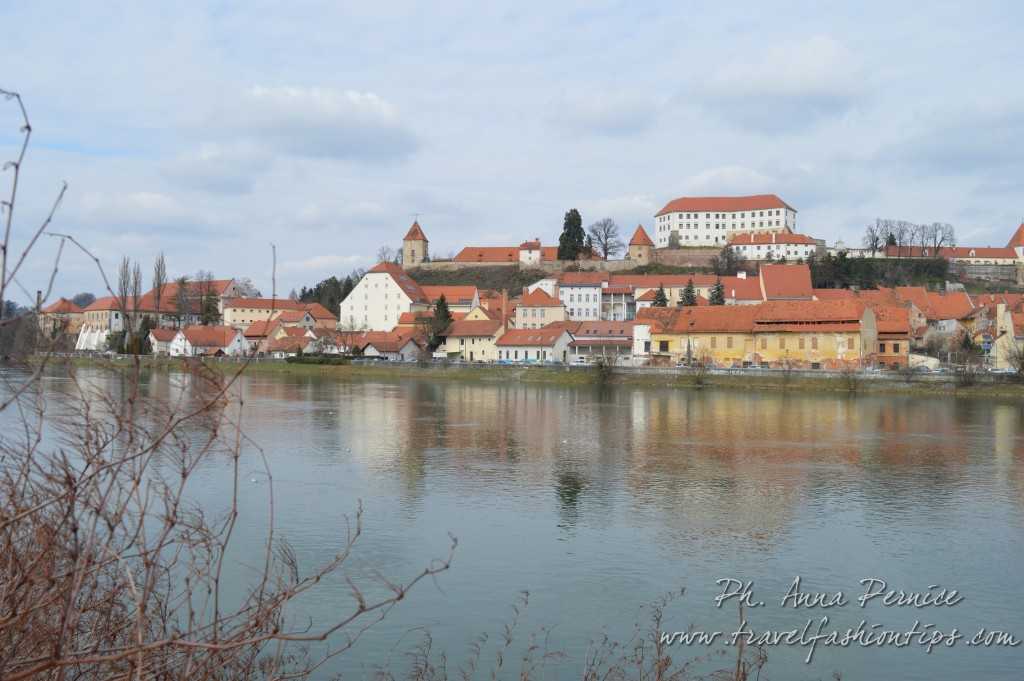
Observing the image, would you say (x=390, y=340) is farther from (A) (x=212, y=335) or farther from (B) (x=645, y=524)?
(B) (x=645, y=524)

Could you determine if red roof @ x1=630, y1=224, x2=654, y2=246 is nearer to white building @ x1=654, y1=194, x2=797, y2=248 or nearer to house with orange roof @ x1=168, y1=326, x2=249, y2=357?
white building @ x1=654, y1=194, x2=797, y2=248

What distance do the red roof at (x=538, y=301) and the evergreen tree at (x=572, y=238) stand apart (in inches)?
833

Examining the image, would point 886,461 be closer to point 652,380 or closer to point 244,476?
point 244,476

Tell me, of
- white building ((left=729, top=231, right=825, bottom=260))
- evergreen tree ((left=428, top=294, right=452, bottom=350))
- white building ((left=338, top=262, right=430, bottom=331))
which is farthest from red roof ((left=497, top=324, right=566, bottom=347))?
white building ((left=729, top=231, right=825, bottom=260))

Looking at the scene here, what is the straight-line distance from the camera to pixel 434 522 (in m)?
14.1

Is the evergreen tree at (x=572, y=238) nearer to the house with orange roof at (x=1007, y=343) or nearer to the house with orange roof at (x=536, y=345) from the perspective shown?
the house with orange roof at (x=536, y=345)

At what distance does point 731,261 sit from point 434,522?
8302 cm

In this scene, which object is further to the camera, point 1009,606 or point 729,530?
point 729,530

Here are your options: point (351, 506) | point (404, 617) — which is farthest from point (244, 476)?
point (404, 617)

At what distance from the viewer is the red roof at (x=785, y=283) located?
72.6 metres

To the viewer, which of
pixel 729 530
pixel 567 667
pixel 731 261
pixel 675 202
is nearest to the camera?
pixel 567 667

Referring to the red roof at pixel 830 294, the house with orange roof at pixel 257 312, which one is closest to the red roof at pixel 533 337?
the red roof at pixel 830 294

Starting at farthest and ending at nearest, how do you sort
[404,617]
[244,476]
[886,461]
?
[886,461] < [244,476] < [404,617]

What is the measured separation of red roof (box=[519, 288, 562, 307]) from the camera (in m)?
74.8
